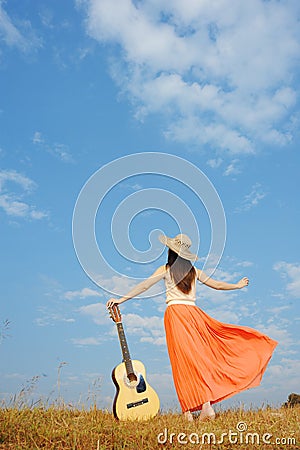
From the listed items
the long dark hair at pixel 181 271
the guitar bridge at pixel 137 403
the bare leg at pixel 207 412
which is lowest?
the bare leg at pixel 207 412

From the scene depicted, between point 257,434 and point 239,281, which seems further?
point 239,281

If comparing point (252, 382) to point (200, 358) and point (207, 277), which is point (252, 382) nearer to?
point (200, 358)

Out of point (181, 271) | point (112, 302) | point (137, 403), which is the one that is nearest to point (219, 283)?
point (181, 271)

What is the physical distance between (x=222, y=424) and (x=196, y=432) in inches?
28.3

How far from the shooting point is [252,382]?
28.9 ft

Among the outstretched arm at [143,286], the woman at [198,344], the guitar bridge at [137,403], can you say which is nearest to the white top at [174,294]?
the woman at [198,344]

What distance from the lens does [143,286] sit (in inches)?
339

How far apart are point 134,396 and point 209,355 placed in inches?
55.4

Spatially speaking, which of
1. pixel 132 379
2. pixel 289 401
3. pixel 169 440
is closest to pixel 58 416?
pixel 132 379

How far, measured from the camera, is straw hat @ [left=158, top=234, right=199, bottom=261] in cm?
887

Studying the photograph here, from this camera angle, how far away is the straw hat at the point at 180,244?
8869mm

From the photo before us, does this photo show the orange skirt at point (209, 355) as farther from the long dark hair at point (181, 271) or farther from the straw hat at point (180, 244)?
the straw hat at point (180, 244)

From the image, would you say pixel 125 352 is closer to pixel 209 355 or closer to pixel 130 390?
pixel 130 390

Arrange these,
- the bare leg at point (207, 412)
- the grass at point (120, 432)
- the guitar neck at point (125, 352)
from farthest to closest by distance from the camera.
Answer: the bare leg at point (207, 412), the guitar neck at point (125, 352), the grass at point (120, 432)
